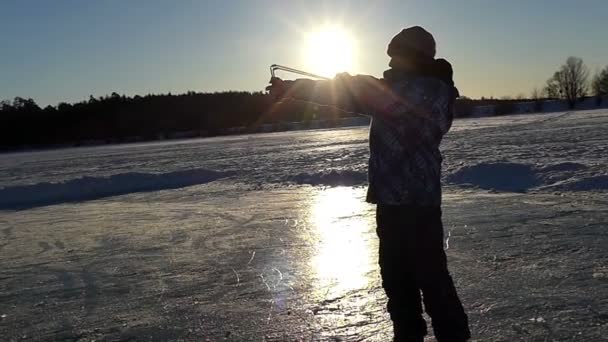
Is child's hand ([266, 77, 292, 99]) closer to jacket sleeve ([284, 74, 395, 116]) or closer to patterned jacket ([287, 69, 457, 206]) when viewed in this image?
jacket sleeve ([284, 74, 395, 116])

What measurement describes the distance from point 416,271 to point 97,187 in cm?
1237

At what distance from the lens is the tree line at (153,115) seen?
235 feet

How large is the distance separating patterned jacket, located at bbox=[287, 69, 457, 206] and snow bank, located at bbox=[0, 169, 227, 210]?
34.3 ft

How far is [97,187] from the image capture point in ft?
46.4

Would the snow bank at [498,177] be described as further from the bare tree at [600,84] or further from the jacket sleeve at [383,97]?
the bare tree at [600,84]

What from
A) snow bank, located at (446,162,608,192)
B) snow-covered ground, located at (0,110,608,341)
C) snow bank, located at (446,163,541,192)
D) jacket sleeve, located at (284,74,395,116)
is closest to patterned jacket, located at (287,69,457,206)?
jacket sleeve, located at (284,74,395,116)

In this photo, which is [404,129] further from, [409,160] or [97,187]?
[97,187]

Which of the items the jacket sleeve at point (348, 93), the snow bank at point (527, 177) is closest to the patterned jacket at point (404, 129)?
the jacket sleeve at point (348, 93)

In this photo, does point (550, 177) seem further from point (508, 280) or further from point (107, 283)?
point (107, 283)

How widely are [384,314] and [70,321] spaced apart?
2.00m

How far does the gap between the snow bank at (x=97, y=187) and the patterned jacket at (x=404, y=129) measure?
10.5 meters

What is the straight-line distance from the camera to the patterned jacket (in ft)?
9.02

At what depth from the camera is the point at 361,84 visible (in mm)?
2859

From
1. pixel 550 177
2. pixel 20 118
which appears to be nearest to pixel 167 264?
pixel 550 177
